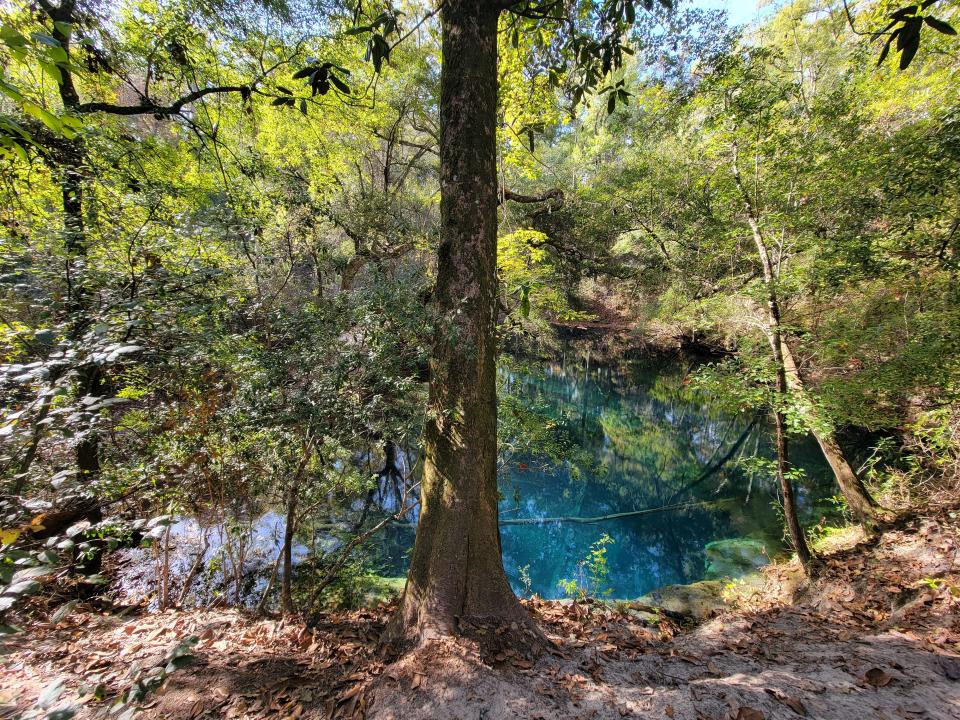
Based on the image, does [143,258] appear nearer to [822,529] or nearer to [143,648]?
[143,648]

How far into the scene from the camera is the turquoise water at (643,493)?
7.54 meters

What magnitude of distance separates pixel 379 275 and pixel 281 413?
139cm

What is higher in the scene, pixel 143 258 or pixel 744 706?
pixel 143 258

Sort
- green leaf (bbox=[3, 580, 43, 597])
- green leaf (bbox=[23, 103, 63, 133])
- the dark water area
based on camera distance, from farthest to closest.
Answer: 1. the dark water area
2. green leaf (bbox=[23, 103, 63, 133])
3. green leaf (bbox=[3, 580, 43, 597])

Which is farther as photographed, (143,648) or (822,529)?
(822,529)

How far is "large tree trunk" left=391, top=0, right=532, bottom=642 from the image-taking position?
292cm

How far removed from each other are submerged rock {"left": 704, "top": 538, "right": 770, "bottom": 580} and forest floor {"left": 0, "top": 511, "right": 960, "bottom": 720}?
2985mm

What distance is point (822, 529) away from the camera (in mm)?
6547

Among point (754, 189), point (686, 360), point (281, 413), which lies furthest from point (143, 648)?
point (686, 360)

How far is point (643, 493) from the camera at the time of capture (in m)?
10.3

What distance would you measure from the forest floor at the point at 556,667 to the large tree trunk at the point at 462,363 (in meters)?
0.37

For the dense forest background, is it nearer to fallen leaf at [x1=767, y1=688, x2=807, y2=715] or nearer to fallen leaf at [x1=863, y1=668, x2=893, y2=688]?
fallen leaf at [x1=863, y1=668, x2=893, y2=688]

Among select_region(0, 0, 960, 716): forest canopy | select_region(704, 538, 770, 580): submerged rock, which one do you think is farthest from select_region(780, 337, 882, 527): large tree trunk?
select_region(704, 538, 770, 580): submerged rock

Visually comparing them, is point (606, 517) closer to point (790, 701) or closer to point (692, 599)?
point (692, 599)
